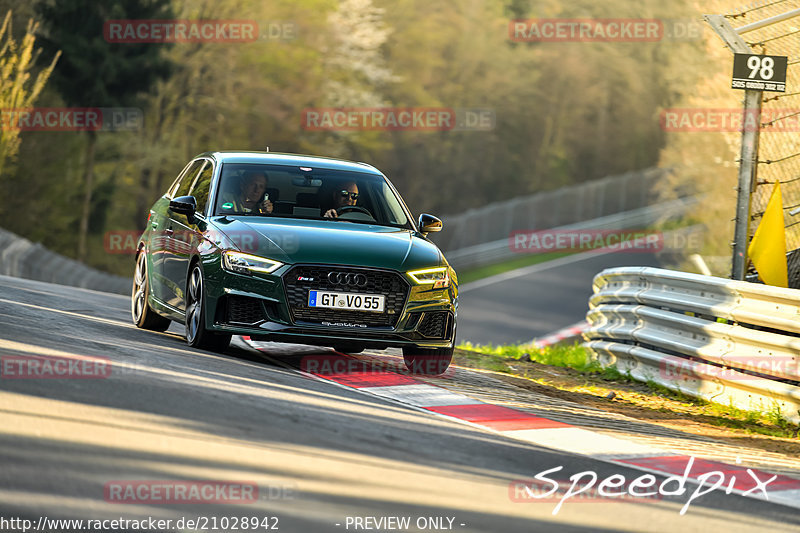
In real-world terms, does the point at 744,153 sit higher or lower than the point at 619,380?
higher

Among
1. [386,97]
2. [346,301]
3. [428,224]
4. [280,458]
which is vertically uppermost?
[386,97]

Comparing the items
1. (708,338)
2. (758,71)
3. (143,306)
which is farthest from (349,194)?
(758,71)

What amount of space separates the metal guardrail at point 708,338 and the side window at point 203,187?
14.7ft

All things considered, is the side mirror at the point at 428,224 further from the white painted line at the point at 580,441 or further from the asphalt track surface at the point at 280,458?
the white painted line at the point at 580,441

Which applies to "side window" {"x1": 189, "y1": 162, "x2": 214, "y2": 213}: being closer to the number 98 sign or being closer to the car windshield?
the car windshield

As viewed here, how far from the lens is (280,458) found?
639 centimetres

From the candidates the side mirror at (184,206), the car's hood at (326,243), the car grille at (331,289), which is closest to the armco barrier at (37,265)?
the side mirror at (184,206)

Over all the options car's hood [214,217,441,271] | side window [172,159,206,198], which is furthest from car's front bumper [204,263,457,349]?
side window [172,159,206,198]

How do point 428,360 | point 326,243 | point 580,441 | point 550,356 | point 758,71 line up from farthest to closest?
1. point 550,356
2. point 758,71
3. point 428,360
4. point 326,243
5. point 580,441

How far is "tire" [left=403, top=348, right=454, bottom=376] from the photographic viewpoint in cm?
1065

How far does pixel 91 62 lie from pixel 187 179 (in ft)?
101

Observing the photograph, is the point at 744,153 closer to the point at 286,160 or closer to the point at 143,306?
the point at 286,160

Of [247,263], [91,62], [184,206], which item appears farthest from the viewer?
[91,62]

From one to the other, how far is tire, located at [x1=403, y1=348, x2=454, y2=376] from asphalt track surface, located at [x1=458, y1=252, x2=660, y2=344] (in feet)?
76.7
